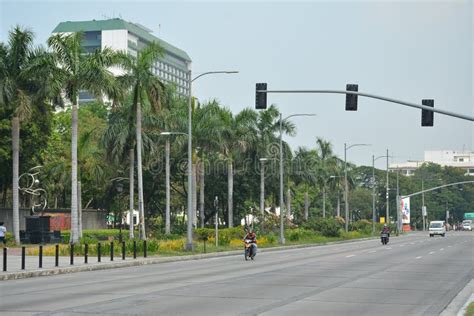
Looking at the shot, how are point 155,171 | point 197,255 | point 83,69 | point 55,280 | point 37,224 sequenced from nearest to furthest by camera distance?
point 55,280 → point 197,255 → point 83,69 → point 37,224 → point 155,171

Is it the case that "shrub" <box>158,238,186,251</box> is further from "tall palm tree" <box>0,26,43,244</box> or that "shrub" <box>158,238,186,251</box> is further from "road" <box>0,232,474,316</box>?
"road" <box>0,232,474,316</box>

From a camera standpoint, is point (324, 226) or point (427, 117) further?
point (324, 226)

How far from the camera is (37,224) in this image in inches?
2269

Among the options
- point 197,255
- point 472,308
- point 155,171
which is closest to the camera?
point 472,308

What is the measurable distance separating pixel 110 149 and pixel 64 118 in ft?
106

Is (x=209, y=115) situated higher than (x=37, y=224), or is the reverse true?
(x=209, y=115)

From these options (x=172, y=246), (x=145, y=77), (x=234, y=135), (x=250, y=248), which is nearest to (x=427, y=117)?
(x=250, y=248)

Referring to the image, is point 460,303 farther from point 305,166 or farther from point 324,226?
point 305,166

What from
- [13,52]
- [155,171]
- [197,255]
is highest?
[13,52]

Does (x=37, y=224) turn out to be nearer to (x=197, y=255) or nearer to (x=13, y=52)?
(x=13, y=52)

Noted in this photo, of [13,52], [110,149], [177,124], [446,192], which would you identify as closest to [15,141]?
[13,52]

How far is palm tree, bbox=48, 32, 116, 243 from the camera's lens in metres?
48.3

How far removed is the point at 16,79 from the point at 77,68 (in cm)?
519

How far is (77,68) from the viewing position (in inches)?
1927
